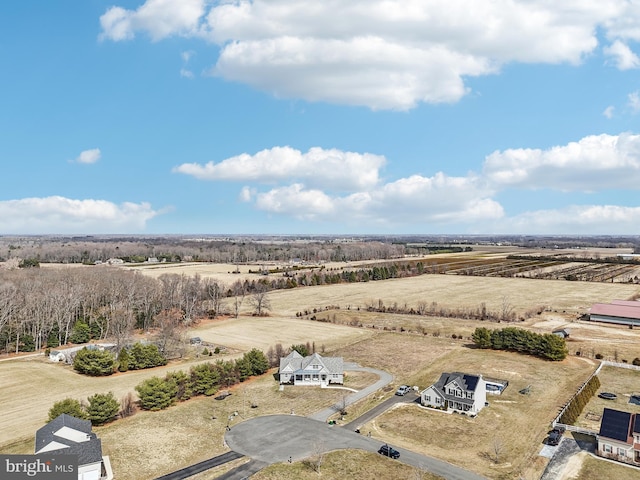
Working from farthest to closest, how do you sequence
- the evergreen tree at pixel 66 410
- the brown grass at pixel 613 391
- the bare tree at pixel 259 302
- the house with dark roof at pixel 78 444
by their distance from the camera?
the bare tree at pixel 259 302 < the brown grass at pixel 613 391 < the evergreen tree at pixel 66 410 < the house with dark roof at pixel 78 444

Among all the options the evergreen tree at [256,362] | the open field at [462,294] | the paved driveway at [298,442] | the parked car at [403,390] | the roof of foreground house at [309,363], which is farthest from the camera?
the open field at [462,294]

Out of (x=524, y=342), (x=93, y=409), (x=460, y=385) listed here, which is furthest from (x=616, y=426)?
(x=93, y=409)

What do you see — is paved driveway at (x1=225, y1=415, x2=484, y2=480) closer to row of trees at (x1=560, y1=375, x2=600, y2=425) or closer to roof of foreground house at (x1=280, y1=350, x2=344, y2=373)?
roof of foreground house at (x1=280, y1=350, x2=344, y2=373)

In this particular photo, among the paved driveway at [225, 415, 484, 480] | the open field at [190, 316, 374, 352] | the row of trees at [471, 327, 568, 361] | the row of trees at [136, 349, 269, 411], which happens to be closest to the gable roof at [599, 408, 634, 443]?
the paved driveway at [225, 415, 484, 480]

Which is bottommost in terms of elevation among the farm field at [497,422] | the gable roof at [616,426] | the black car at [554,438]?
the farm field at [497,422]

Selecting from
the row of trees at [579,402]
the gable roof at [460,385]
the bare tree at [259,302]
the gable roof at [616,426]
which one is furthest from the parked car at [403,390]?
the bare tree at [259,302]

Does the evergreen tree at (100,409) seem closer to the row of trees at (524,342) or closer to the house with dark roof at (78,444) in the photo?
the house with dark roof at (78,444)

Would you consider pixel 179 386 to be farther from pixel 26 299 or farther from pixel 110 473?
pixel 26 299

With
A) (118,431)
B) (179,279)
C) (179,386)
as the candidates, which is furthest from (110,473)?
(179,279)
